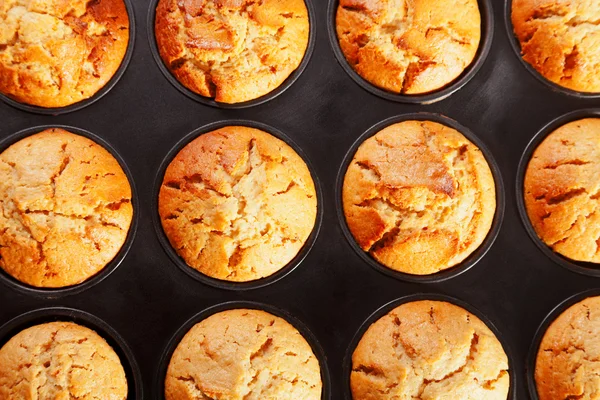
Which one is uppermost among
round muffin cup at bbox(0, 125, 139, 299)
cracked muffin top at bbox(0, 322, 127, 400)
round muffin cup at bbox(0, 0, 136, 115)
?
round muffin cup at bbox(0, 0, 136, 115)

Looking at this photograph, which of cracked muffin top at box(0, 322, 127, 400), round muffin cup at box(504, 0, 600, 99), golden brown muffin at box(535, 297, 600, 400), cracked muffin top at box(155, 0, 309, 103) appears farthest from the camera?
round muffin cup at box(504, 0, 600, 99)

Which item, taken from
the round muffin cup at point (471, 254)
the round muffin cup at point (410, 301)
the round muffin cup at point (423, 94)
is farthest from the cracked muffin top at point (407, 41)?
the round muffin cup at point (410, 301)

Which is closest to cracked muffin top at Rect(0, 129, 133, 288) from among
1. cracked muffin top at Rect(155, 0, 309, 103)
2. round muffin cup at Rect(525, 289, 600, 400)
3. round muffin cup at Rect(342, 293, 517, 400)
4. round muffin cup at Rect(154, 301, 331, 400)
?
round muffin cup at Rect(154, 301, 331, 400)

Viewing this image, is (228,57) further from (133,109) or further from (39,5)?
(39,5)

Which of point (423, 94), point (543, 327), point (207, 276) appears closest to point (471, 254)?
point (543, 327)

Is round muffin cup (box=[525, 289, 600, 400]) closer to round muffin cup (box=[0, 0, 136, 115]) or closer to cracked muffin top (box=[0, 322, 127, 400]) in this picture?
cracked muffin top (box=[0, 322, 127, 400])

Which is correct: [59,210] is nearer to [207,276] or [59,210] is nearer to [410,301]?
[207,276]
